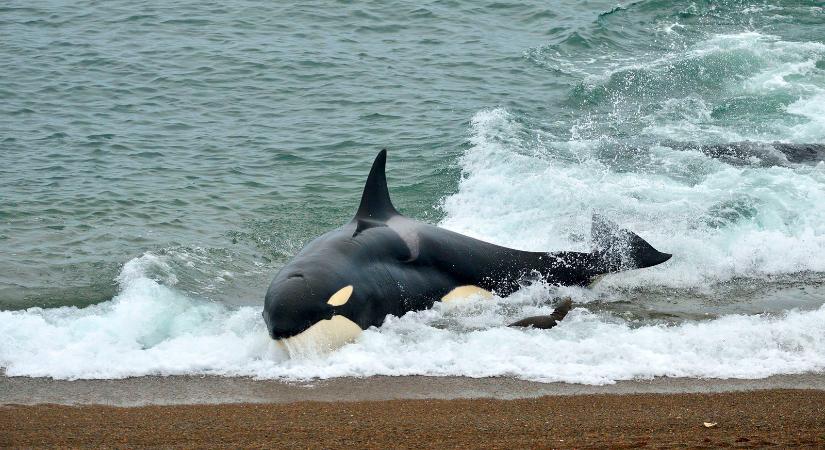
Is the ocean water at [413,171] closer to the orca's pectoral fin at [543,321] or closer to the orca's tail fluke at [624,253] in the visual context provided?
the orca's pectoral fin at [543,321]

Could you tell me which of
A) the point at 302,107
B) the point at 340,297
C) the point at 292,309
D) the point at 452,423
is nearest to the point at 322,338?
the point at 292,309

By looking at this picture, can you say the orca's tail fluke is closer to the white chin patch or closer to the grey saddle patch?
the grey saddle patch

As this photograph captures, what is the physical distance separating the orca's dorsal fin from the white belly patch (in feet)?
4.32

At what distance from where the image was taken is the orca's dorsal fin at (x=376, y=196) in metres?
13.2

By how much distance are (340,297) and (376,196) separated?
209 centimetres

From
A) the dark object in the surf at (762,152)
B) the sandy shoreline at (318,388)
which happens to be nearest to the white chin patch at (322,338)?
the sandy shoreline at (318,388)

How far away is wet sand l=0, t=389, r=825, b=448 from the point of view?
8.28 meters

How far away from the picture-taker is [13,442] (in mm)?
8422

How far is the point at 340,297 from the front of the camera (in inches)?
460

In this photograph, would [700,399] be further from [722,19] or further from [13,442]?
[722,19]

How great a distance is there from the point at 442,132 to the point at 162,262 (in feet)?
30.8

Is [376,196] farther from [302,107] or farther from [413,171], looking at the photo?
[302,107]

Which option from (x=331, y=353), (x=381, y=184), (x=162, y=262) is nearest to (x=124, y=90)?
(x=162, y=262)

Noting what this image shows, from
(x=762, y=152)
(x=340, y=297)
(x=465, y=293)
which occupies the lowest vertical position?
(x=465, y=293)
